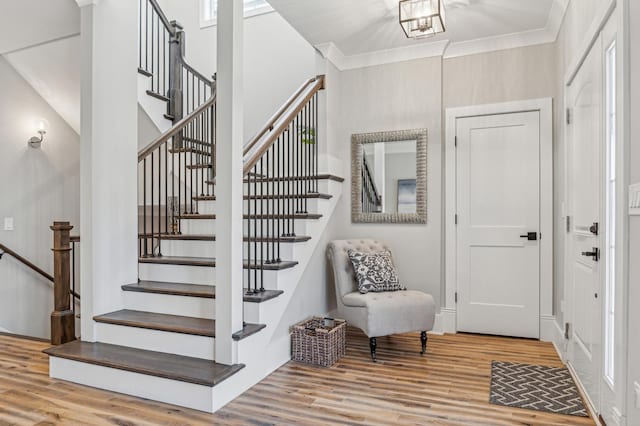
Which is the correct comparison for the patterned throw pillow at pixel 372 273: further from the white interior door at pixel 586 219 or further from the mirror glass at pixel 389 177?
the white interior door at pixel 586 219

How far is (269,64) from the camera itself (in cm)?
517

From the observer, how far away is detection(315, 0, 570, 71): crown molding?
3617 mm

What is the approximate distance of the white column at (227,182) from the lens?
2.51m

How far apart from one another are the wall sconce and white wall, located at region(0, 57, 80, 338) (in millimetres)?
45

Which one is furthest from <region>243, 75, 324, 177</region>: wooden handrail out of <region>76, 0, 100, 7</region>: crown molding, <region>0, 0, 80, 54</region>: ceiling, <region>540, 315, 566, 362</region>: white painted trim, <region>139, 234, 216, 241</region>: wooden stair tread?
<region>540, 315, 566, 362</region>: white painted trim

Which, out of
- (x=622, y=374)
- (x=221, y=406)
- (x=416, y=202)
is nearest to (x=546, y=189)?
(x=416, y=202)

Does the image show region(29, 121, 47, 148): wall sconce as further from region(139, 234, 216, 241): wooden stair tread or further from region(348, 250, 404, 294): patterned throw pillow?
region(348, 250, 404, 294): patterned throw pillow

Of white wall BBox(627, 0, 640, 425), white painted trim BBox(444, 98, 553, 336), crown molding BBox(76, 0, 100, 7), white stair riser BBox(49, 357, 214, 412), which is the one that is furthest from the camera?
white painted trim BBox(444, 98, 553, 336)

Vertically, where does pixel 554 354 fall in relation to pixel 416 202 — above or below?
below

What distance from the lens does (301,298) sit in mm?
3365

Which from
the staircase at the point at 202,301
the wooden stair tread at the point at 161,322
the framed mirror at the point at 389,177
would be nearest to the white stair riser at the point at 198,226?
the staircase at the point at 202,301

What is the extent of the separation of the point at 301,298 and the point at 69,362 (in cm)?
163

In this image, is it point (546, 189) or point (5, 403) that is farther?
point (546, 189)

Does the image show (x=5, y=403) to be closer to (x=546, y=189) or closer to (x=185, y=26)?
(x=546, y=189)
